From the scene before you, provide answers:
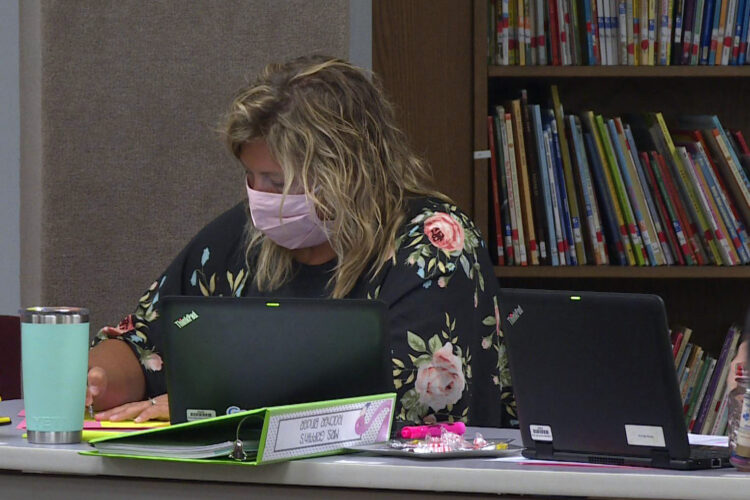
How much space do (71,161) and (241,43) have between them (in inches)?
17.4

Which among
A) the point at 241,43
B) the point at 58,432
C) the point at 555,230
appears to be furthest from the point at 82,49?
the point at 58,432

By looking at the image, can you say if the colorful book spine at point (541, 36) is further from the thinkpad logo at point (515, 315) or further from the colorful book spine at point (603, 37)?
the thinkpad logo at point (515, 315)

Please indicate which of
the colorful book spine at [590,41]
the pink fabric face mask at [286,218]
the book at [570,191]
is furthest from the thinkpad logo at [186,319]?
the colorful book spine at [590,41]

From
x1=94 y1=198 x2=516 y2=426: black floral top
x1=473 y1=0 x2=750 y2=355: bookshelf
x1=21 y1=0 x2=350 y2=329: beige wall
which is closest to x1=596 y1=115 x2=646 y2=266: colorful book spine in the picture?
x1=473 y1=0 x2=750 y2=355: bookshelf

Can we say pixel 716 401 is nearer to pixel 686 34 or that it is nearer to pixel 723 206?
pixel 723 206

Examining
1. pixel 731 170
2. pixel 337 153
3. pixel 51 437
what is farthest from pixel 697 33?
pixel 51 437

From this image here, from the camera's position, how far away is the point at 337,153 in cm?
200

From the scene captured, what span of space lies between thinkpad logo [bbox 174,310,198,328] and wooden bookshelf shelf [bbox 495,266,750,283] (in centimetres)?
140

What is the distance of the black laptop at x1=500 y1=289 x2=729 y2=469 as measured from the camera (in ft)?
4.03

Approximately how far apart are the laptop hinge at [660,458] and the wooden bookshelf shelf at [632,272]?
149 cm

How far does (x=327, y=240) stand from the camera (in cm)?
202

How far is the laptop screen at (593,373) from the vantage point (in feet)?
4.03

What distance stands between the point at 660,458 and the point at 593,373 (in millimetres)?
112

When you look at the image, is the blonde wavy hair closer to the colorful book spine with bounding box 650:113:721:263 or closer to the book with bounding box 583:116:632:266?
the book with bounding box 583:116:632:266
